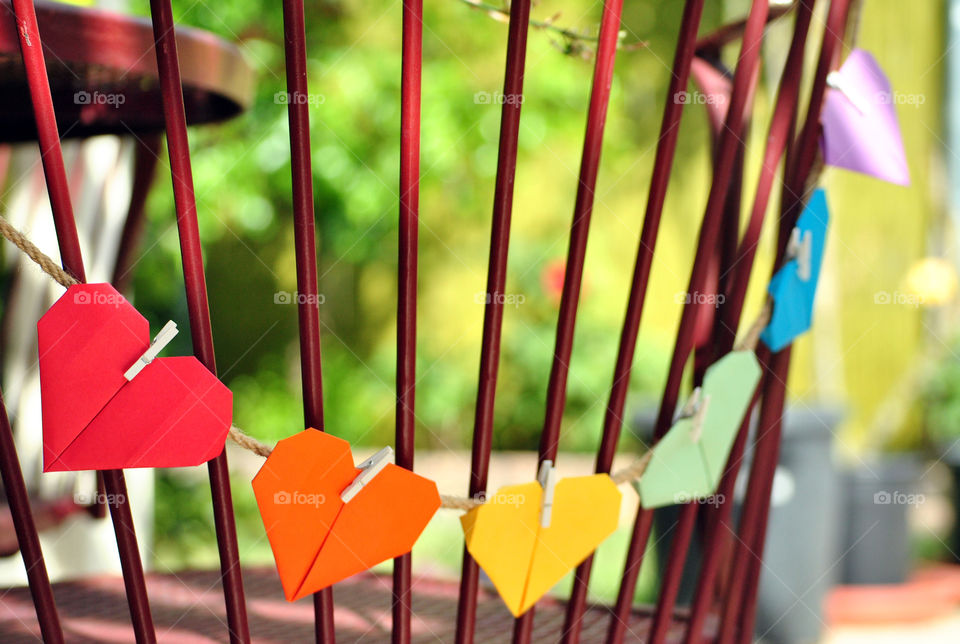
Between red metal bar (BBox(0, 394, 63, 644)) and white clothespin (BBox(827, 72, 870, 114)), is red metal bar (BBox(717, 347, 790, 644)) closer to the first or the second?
white clothespin (BBox(827, 72, 870, 114))

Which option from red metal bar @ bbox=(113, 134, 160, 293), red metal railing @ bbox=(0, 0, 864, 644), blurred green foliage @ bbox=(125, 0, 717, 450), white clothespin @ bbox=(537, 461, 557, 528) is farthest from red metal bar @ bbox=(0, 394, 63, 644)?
blurred green foliage @ bbox=(125, 0, 717, 450)

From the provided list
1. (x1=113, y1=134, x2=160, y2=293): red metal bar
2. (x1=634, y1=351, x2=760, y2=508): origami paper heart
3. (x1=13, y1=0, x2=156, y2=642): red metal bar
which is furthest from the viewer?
(x1=113, y1=134, x2=160, y2=293): red metal bar

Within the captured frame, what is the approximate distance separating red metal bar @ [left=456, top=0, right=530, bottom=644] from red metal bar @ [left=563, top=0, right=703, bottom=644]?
0.06 meters

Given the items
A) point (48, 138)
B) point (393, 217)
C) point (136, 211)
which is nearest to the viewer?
point (48, 138)

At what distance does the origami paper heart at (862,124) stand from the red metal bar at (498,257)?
23 centimetres

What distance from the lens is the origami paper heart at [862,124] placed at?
1.65 ft

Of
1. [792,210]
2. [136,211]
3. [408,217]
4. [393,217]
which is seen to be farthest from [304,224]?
[393,217]

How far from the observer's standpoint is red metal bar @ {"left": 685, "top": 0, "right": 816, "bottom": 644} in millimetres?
460

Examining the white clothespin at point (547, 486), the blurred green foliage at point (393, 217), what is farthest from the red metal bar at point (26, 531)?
the blurred green foliage at point (393, 217)

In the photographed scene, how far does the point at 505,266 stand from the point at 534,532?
0.14m

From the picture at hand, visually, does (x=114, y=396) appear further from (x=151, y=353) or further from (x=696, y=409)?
(x=696, y=409)

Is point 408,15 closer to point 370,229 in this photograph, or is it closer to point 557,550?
point 557,550

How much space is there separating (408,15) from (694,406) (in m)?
0.26

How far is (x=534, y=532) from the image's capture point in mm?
434
